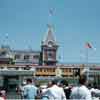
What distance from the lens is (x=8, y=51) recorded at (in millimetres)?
155625

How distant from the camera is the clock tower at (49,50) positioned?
156 m

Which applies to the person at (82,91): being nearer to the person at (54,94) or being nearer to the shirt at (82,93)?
the shirt at (82,93)

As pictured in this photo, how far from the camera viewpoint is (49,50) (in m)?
159

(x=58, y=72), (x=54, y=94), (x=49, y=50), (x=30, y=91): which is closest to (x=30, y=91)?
(x=30, y=91)

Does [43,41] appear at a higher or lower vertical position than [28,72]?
higher

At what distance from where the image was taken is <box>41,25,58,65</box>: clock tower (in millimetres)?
155825

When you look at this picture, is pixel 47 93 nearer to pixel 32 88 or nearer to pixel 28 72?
pixel 32 88

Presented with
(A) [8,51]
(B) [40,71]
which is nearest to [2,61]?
(A) [8,51]

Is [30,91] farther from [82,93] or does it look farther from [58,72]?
[58,72]

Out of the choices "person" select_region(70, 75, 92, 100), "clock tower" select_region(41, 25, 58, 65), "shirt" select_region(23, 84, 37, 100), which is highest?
"clock tower" select_region(41, 25, 58, 65)

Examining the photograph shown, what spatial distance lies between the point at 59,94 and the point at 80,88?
76cm

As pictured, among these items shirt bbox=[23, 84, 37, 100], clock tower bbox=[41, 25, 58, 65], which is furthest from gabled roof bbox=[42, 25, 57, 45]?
shirt bbox=[23, 84, 37, 100]

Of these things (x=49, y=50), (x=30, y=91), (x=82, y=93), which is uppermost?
(x=49, y=50)

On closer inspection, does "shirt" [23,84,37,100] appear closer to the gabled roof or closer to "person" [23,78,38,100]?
"person" [23,78,38,100]
